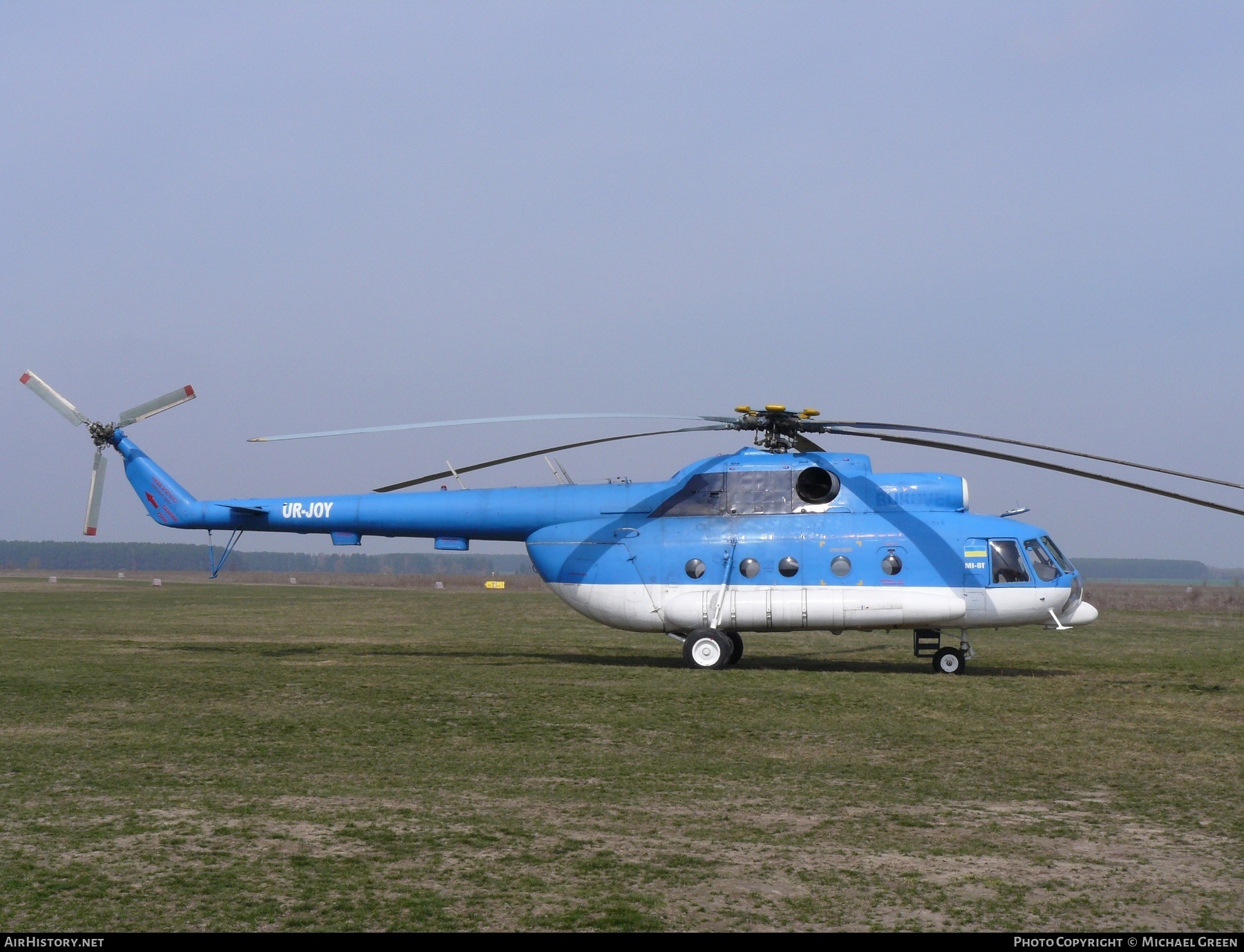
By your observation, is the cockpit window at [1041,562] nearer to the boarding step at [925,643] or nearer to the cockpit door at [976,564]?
the cockpit door at [976,564]

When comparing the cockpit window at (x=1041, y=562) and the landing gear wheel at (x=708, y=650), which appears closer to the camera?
the cockpit window at (x=1041, y=562)

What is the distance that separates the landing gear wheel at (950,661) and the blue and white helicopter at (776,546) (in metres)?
0.02

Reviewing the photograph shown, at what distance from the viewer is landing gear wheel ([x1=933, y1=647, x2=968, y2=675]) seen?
66.0ft

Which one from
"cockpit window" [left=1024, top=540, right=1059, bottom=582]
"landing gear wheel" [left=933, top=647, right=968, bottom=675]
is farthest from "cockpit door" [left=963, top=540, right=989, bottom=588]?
"landing gear wheel" [left=933, top=647, right=968, bottom=675]

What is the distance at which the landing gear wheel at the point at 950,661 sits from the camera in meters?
20.1

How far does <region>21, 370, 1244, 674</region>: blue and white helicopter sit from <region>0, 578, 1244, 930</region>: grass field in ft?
3.45

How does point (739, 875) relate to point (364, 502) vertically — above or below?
below

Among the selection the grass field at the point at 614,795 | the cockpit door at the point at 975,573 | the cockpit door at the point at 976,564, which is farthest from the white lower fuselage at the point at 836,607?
the grass field at the point at 614,795

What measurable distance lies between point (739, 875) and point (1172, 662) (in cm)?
1794

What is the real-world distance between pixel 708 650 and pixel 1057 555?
20.4ft

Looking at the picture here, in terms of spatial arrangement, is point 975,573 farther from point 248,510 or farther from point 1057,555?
point 248,510
